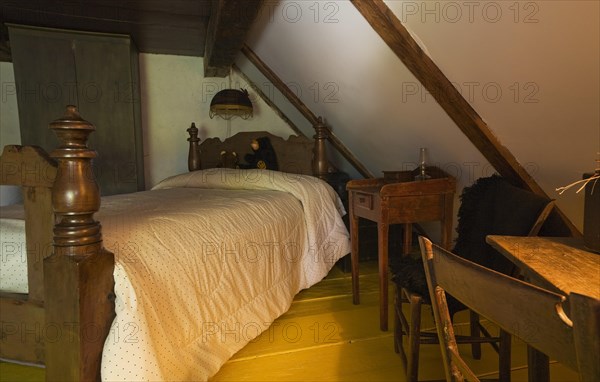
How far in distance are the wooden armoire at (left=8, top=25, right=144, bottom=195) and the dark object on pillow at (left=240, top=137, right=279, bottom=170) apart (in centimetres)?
104

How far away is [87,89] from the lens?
298cm

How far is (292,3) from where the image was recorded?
2.24m

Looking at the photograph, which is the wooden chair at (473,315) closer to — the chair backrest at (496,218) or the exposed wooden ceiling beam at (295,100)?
the chair backrest at (496,218)

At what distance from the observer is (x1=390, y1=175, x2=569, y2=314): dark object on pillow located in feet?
4.55

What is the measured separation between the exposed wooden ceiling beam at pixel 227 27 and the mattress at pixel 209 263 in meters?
0.97

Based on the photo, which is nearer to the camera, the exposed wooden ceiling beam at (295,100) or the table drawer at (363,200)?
the table drawer at (363,200)

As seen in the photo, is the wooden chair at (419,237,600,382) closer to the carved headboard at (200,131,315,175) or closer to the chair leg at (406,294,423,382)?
the chair leg at (406,294,423,382)

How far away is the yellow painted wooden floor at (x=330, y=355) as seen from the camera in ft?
4.93

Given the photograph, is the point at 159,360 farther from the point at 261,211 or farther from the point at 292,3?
the point at 292,3

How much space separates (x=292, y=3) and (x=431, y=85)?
3.50 ft

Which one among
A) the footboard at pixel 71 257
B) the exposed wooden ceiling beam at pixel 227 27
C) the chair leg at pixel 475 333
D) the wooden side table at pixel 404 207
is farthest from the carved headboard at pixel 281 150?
the footboard at pixel 71 257

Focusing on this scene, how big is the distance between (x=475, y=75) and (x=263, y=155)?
2133 millimetres

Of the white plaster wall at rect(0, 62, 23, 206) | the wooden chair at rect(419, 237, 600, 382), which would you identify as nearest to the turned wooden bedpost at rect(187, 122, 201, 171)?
the white plaster wall at rect(0, 62, 23, 206)

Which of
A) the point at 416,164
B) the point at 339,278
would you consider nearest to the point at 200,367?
the point at 339,278
